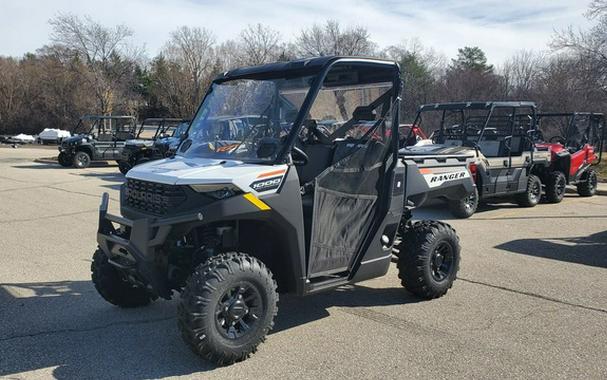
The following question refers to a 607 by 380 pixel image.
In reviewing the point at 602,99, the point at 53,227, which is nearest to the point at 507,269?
the point at 53,227

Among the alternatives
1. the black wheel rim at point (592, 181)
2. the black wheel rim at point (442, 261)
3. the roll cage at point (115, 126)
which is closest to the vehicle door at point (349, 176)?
the black wheel rim at point (442, 261)

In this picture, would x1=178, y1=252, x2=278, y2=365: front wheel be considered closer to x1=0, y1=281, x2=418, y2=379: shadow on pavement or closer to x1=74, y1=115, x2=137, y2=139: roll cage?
x1=0, y1=281, x2=418, y2=379: shadow on pavement

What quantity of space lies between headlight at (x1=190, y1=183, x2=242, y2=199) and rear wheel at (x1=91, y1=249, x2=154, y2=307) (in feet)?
5.20

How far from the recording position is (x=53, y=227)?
8836mm

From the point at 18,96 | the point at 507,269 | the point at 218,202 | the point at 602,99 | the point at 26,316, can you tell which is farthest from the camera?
the point at 18,96

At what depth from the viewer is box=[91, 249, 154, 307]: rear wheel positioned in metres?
4.91

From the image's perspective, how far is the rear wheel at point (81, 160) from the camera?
20.2 meters

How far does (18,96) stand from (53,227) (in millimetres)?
46812

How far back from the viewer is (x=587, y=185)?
13.9m

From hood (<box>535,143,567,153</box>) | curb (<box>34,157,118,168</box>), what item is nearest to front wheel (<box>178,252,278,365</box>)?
hood (<box>535,143,567,153</box>)

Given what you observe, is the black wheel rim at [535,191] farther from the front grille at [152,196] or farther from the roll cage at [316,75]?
the front grille at [152,196]

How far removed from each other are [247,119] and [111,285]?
78.0 inches

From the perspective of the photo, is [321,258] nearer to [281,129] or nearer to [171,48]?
[281,129]

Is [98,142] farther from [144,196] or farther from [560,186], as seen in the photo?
[144,196]
